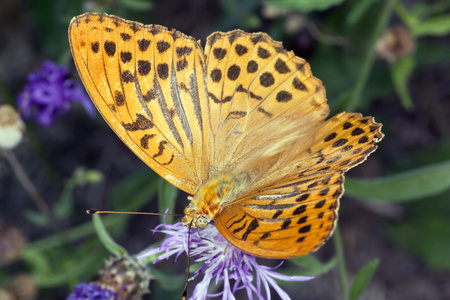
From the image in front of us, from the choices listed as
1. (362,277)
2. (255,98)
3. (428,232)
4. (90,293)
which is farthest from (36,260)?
(428,232)

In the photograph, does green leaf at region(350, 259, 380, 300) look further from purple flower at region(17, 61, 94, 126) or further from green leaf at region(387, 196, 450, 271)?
purple flower at region(17, 61, 94, 126)

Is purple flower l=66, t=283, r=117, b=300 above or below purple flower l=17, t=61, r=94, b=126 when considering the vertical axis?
below

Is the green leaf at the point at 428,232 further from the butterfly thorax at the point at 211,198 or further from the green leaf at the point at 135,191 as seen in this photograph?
the butterfly thorax at the point at 211,198

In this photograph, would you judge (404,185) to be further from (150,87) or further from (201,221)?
(150,87)

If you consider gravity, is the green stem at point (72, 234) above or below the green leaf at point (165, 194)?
above

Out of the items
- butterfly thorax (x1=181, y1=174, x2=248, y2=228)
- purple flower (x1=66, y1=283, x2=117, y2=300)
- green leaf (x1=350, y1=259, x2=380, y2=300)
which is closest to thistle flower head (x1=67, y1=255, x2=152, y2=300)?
purple flower (x1=66, y1=283, x2=117, y2=300)

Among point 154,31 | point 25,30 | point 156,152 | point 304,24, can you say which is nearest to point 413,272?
point 304,24

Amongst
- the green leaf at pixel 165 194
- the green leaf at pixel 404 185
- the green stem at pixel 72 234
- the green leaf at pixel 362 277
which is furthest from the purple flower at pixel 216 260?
the green stem at pixel 72 234
